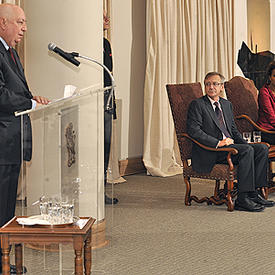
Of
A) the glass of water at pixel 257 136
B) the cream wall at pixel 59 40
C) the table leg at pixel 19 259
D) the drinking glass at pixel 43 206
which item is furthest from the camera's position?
the glass of water at pixel 257 136

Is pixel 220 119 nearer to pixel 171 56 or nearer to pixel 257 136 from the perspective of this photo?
pixel 257 136

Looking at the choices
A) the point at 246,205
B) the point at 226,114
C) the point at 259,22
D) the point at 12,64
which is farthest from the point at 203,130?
the point at 259,22

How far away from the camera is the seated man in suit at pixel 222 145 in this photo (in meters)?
5.77

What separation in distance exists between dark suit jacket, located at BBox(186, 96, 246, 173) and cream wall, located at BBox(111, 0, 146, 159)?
219 cm

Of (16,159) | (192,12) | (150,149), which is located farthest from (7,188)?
(192,12)

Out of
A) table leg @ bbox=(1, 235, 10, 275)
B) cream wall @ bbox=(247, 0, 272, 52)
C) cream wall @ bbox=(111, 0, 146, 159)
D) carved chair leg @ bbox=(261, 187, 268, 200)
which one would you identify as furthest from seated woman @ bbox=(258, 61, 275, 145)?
table leg @ bbox=(1, 235, 10, 275)

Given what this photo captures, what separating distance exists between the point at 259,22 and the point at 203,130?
17.6 ft

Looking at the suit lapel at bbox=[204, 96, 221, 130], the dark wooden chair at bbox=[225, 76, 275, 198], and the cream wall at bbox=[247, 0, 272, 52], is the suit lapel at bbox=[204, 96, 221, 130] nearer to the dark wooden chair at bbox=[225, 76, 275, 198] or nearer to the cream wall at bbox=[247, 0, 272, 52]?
the dark wooden chair at bbox=[225, 76, 275, 198]

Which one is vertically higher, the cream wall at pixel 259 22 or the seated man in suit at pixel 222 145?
the cream wall at pixel 259 22

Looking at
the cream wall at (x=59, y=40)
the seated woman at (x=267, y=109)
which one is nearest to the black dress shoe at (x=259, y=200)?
the seated woman at (x=267, y=109)

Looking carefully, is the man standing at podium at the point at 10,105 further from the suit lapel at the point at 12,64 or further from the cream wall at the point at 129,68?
the cream wall at the point at 129,68

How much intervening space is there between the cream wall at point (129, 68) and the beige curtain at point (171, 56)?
266mm

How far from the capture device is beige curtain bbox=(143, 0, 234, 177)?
8.13 m

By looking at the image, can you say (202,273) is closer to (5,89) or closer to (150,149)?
(5,89)
